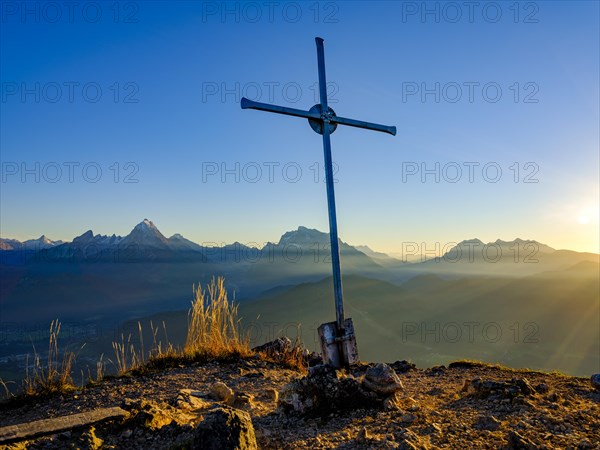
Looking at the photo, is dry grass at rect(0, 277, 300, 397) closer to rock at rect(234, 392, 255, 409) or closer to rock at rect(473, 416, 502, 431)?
rock at rect(234, 392, 255, 409)

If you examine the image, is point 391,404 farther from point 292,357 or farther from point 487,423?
point 292,357

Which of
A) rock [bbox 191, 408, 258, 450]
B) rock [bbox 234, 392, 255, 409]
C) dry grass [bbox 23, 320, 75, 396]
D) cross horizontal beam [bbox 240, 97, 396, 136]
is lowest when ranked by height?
rock [bbox 234, 392, 255, 409]

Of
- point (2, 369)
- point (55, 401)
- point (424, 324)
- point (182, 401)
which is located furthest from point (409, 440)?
point (424, 324)

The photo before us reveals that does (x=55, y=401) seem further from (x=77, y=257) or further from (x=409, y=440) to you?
(x=77, y=257)

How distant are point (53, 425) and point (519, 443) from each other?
10.7 ft

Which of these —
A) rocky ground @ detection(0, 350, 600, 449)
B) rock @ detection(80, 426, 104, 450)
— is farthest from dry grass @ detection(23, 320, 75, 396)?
rock @ detection(80, 426, 104, 450)

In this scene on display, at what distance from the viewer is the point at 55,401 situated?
452cm

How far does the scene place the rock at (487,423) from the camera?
296 cm

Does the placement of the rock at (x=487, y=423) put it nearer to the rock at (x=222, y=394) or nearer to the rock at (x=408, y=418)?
the rock at (x=408, y=418)

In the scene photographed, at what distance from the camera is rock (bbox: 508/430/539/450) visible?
2453 mm

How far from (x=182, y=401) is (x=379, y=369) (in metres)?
1.96

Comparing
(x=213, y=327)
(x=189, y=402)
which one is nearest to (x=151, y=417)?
(x=189, y=402)

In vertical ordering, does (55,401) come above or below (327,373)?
below

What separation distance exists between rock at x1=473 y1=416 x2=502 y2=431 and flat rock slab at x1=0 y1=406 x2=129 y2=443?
2.74 meters
